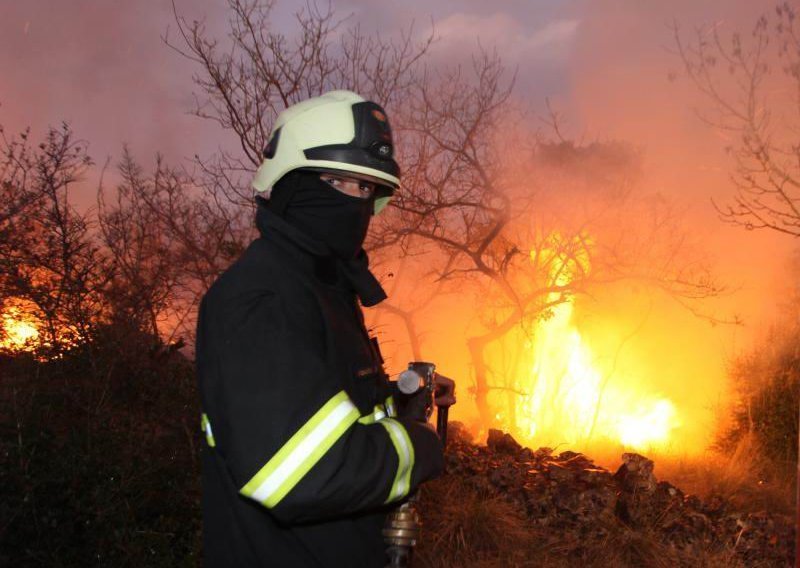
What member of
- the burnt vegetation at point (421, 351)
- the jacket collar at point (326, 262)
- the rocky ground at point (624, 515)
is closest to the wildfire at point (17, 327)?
the burnt vegetation at point (421, 351)

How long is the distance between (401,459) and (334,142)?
2.93ft

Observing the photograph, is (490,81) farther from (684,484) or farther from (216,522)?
(216,522)

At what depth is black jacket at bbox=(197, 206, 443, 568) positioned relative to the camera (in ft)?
4.25

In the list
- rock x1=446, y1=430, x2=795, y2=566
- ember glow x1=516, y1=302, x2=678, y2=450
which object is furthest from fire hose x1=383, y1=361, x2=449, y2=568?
ember glow x1=516, y1=302, x2=678, y2=450

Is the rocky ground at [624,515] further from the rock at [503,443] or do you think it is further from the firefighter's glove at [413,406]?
the firefighter's glove at [413,406]

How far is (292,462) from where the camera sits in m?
1.28

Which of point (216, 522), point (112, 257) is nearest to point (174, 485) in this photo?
point (216, 522)

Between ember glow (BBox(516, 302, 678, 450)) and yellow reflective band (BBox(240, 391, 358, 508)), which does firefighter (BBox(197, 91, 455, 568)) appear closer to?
yellow reflective band (BBox(240, 391, 358, 508))

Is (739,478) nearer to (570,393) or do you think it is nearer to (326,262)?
(570,393)

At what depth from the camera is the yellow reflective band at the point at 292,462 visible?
1.28 metres

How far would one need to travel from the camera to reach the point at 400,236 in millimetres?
8727

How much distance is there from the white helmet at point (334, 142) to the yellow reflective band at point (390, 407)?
2.01 feet

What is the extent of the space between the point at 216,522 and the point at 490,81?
7528 mm

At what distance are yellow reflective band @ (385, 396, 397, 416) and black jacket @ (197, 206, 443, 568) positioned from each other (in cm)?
5
